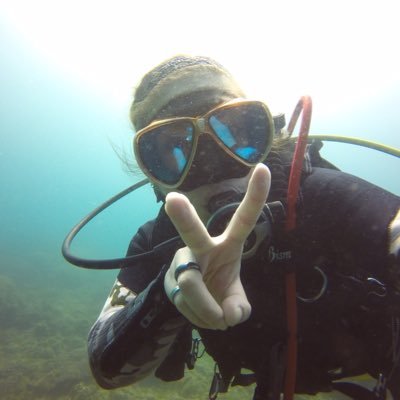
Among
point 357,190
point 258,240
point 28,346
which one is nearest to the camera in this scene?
point 258,240

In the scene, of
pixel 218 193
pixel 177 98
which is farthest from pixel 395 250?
pixel 177 98

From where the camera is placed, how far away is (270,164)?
7.06 feet

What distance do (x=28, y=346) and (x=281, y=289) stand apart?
11484 mm

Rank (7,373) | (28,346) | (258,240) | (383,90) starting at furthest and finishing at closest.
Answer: (383,90) → (28,346) → (7,373) → (258,240)

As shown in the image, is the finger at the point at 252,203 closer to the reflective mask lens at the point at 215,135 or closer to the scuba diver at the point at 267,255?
the scuba diver at the point at 267,255

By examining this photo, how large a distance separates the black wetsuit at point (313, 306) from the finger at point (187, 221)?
539 millimetres

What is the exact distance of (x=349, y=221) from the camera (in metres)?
1.85

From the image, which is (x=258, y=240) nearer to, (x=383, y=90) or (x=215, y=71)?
(x=215, y=71)

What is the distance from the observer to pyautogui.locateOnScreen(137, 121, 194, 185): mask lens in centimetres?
206

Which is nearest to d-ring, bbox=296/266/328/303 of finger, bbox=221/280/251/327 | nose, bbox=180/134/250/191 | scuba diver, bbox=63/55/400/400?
scuba diver, bbox=63/55/400/400

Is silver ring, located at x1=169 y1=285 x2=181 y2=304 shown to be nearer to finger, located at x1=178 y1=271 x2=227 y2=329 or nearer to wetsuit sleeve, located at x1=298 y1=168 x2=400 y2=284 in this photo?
finger, located at x1=178 y1=271 x2=227 y2=329

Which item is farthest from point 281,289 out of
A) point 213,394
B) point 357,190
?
point 213,394

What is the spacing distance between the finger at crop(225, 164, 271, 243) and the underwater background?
2273 millimetres

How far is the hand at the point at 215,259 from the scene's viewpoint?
1070mm
